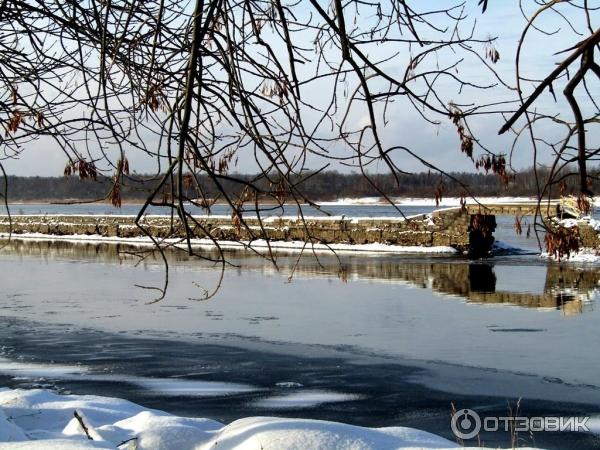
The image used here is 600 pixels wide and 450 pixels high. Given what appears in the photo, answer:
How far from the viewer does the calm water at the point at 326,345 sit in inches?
316

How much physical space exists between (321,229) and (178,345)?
21.7 meters

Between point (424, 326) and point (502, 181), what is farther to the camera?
point (424, 326)

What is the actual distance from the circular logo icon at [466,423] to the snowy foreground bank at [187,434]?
868 millimetres

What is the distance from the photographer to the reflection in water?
15.2m

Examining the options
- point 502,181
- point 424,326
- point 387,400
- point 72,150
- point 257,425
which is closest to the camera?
point 502,181

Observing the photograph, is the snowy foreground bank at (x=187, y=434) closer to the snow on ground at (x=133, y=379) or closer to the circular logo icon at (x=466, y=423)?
the circular logo icon at (x=466, y=423)

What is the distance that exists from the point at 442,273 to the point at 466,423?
13.6 m

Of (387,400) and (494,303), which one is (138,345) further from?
(494,303)

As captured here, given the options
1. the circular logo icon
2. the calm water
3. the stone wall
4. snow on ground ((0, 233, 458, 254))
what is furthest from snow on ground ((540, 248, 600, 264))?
the circular logo icon

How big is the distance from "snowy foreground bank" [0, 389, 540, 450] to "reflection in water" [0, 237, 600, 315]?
24.3ft

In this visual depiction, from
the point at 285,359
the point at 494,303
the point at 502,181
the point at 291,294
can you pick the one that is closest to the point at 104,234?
the point at 291,294

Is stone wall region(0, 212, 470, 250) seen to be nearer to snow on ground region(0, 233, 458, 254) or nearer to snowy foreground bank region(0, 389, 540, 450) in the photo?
snow on ground region(0, 233, 458, 254)

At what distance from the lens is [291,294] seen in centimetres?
1655

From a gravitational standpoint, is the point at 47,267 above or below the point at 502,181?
below
